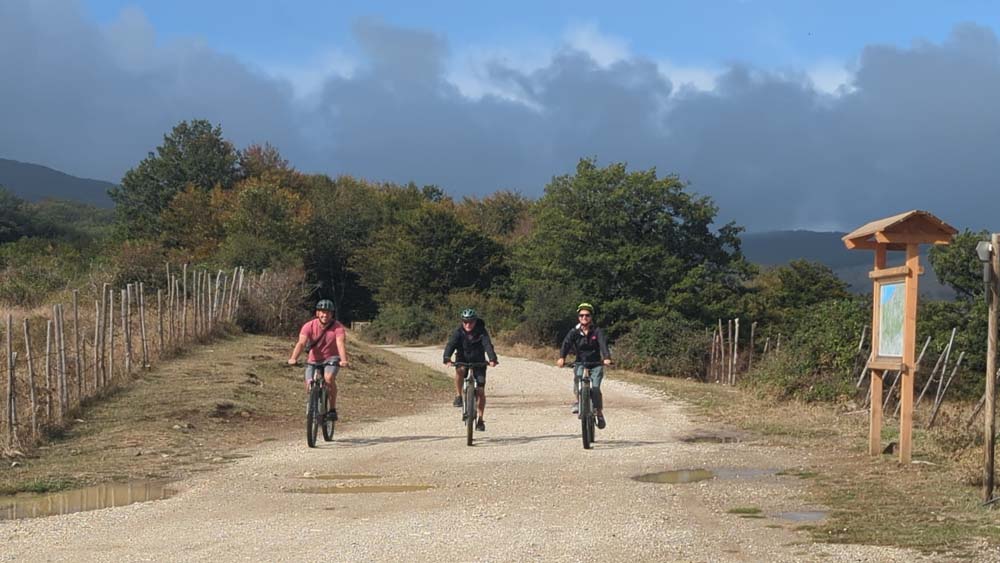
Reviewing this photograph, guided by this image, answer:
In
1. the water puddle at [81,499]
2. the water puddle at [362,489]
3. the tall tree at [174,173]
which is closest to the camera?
the water puddle at [81,499]

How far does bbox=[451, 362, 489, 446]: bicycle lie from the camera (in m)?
15.6

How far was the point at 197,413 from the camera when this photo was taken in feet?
59.7

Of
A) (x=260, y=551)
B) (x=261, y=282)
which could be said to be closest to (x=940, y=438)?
(x=260, y=551)

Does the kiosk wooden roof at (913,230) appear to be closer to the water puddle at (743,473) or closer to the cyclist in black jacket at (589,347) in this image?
the water puddle at (743,473)

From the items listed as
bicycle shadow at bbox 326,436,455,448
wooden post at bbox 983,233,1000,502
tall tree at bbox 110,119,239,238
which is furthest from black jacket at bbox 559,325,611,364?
tall tree at bbox 110,119,239,238

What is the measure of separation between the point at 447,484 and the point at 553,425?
7010 millimetres

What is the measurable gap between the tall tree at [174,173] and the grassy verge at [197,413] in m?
60.1

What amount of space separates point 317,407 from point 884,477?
729 centimetres

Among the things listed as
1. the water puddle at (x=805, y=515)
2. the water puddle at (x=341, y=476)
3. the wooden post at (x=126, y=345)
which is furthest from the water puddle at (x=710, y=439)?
the wooden post at (x=126, y=345)

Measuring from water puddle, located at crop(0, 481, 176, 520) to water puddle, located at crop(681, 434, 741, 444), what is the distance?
741cm

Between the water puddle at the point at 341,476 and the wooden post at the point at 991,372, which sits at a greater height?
the wooden post at the point at 991,372

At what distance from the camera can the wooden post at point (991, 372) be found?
10164 mm

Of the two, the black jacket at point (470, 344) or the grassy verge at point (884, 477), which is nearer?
the grassy verge at point (884, 477)

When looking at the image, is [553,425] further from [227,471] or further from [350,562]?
[350,562]
